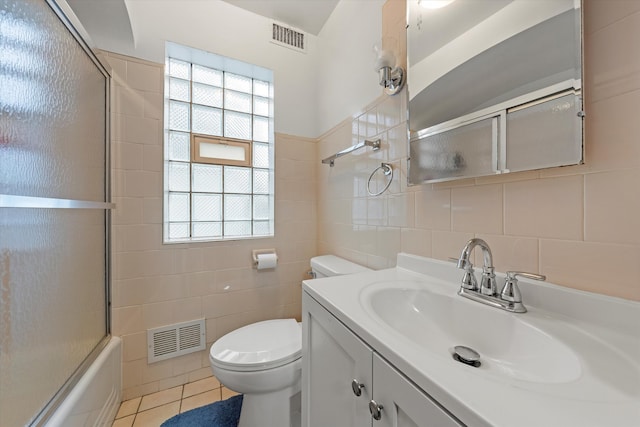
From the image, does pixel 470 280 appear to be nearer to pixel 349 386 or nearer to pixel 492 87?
pixel 349 386

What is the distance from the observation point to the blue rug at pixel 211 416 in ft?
3.82

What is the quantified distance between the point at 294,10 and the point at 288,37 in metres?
0.16

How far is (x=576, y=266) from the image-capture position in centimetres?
55

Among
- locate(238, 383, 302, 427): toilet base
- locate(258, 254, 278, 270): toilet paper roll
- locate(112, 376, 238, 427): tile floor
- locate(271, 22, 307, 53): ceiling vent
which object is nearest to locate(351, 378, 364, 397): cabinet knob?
locate(238, 383, 302, 427): toilet base

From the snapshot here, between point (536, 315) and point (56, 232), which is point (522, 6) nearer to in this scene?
point (536, 315)

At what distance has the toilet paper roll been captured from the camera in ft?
5.06

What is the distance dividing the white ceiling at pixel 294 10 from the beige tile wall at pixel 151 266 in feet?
2.41

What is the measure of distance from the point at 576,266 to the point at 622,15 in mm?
538

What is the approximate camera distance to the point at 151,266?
134cm

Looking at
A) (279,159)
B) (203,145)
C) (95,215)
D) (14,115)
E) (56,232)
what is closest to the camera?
(14,115)

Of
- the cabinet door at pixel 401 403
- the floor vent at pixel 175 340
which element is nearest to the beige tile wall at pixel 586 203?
the cabinet door at pixel 401 403

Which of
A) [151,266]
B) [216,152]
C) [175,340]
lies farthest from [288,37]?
[175,340]

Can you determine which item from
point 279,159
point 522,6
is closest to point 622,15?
point 522,6

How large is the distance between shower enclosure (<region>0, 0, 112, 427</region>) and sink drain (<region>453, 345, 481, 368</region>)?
124 cm
